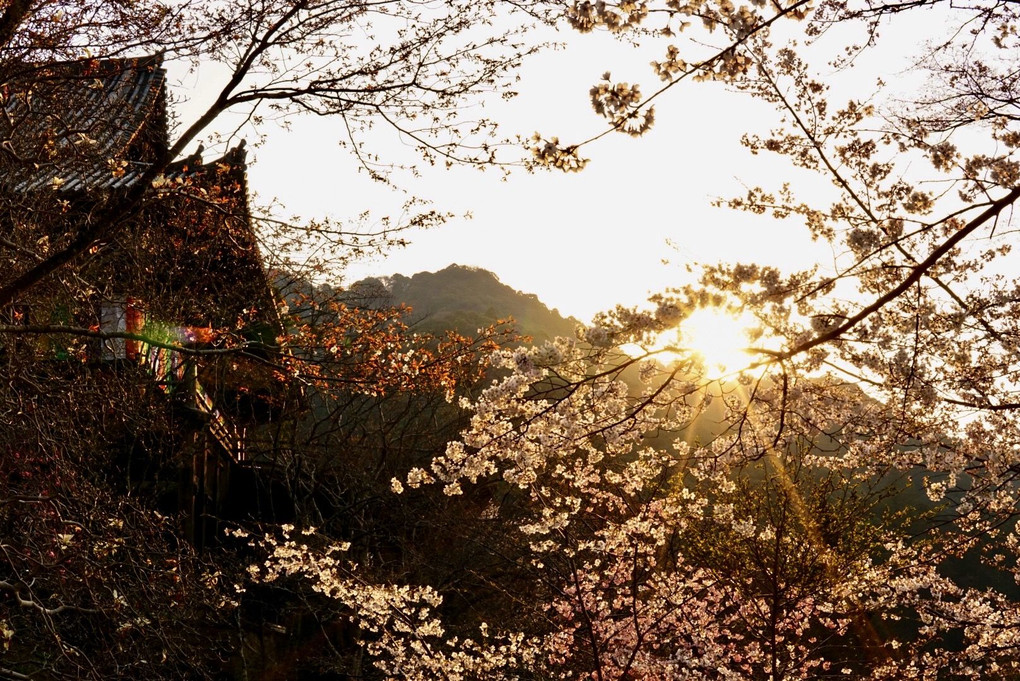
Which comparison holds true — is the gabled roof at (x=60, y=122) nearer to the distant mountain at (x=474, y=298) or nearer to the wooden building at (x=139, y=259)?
the wooden building at (x=139, y=259)

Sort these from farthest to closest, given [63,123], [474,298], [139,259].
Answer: [474,298], [139,259], [63,123]

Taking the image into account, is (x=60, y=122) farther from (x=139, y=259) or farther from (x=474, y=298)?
(x=474, y=298)

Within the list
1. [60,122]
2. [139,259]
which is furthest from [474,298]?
[60,122]

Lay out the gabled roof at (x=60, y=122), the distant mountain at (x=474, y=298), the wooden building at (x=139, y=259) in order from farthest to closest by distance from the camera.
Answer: the distant mountain at (x=474, y=298)
the wooden building at (x=139, y=259)
the gabled roof at (x=60, y=122)

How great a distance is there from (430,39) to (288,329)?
38.2 feet

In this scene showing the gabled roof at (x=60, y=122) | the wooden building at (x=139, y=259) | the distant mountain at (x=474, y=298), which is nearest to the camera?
the gabled roof at (x=60, y=122)

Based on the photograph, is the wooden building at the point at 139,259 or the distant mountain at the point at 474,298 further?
the distant mountain at the point at 474,298

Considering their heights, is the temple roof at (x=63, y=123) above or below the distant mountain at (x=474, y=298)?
below

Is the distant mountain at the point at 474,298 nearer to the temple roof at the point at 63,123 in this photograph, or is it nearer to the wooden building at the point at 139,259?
the wooden building at the point at 139,259

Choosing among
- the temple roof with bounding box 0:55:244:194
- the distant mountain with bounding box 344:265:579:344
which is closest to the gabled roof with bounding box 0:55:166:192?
the temple roof with bounding box 0:55:244:194

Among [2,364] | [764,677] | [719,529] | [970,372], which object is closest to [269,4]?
[2,364]

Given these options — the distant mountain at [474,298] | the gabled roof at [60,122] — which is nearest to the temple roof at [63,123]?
the gabled roof at [60,122]

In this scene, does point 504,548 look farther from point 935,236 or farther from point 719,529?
point 935,236

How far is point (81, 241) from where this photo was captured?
4.96 meters
